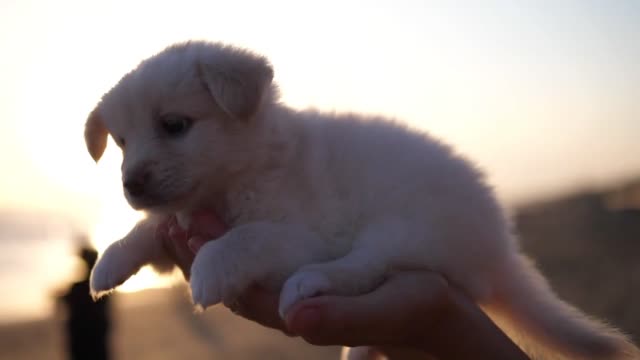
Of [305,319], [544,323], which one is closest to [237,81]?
[305,319]

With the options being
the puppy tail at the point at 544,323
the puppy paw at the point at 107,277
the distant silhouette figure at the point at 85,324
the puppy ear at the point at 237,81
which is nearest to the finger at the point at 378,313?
the puppy tail at the point at 544,323

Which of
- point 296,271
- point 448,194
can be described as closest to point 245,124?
point 296,271

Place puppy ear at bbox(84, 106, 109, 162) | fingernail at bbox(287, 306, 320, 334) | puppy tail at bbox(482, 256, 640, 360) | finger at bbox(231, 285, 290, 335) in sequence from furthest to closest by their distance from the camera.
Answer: puppy ear at bbox(84, 106, 109, 162)
puppy tail at bbox(482, 256, 640, 360)
finger at bbox(231, 285, 290, 335)
fingernail at bbox(287, 306, 320, 334)

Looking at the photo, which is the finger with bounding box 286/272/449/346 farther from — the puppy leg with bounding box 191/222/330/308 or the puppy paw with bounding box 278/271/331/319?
the puppy leg with bounding box 191/222/330/308

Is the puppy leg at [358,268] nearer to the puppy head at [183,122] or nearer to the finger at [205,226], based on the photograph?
the finger at [205,226]

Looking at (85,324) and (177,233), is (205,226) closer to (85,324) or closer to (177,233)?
(177,233)

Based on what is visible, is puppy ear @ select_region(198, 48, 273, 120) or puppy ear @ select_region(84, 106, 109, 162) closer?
puppy ear @ select_region(198, 48, 273, 120)

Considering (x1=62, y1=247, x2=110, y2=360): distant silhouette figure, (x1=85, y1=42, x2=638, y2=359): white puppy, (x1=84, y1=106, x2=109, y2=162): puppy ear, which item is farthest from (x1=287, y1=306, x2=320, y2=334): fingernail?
(x1=62, y1=247, x2=110, y2=360): distant silhouette figure
